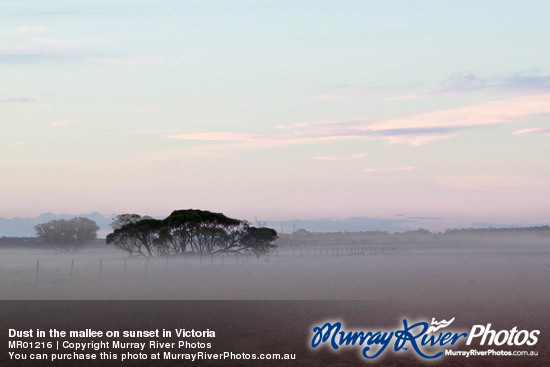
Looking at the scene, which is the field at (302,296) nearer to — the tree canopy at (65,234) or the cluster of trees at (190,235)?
the cluster of trees at (190,235)

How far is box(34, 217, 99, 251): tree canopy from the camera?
136125mm

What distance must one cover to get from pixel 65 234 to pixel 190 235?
187 ft

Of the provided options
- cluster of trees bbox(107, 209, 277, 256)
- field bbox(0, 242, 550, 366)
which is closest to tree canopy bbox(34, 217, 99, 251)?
cluster of trees bbox(107, 209, 277, 256)

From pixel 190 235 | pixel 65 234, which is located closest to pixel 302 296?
pixel 190 235

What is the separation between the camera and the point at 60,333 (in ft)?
87.7

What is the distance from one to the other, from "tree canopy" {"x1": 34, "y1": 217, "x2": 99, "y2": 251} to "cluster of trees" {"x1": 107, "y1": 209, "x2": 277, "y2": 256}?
156 feet

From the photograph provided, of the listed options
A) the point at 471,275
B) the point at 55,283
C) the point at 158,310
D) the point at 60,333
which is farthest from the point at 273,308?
the point at 471,275

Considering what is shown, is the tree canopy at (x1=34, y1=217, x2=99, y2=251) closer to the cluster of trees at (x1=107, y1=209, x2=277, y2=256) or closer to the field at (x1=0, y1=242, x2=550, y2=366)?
the cluster of trees at (x1=107, y1=209, x2=277, y2=256)

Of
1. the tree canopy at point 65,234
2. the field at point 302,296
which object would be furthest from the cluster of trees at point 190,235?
the tree canopy at point 65,234

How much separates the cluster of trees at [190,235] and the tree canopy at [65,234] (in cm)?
4759

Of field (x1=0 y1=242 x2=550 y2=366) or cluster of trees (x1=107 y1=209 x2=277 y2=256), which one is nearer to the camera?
field (x1=0 y1=242 x2=550 y2=366)

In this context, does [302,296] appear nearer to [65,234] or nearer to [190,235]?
[190,235]

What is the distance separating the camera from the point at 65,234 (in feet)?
449

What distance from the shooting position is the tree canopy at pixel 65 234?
447ft
